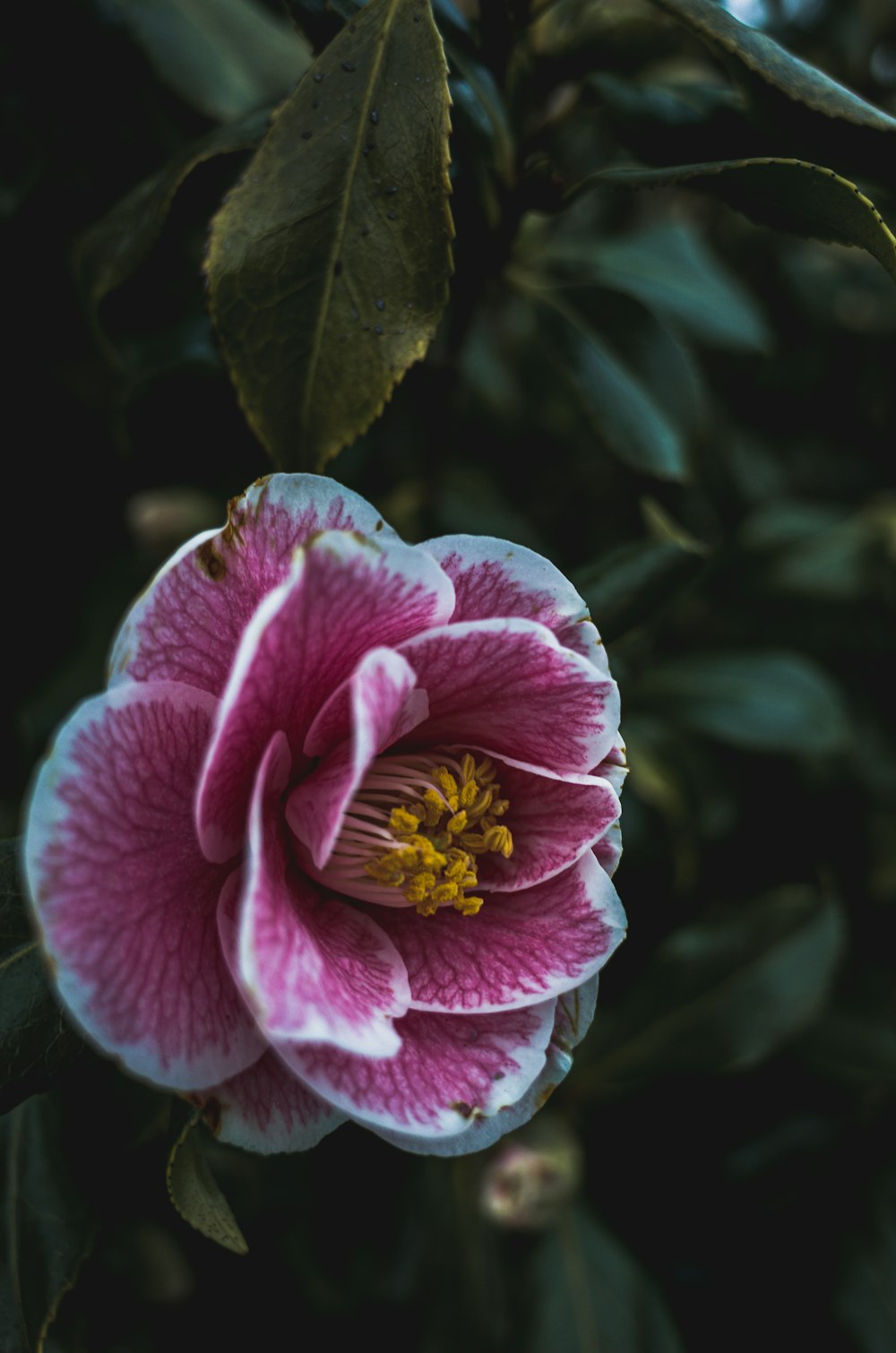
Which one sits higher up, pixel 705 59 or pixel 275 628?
pixel 275 628

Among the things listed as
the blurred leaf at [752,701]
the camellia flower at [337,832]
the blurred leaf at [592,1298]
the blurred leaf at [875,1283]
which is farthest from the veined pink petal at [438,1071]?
the blurred leaf at [875,1283]

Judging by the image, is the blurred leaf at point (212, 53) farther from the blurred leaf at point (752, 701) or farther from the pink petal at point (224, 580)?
the blurred leaf at point (752, 701)

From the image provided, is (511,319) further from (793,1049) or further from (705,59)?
(793,1049)

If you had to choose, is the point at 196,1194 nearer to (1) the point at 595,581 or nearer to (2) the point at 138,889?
(2) the point at 138,889

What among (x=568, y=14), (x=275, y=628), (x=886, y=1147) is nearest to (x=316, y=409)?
(x=275, y=628)

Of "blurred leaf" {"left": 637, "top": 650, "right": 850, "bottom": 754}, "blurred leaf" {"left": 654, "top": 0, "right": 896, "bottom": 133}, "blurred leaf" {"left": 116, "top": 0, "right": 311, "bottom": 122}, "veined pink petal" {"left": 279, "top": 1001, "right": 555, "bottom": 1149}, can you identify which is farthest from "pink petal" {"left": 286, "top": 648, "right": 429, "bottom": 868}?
"blurred leaf" {"left": 637, "top": 650, "right": 850, "bottom": 754}
